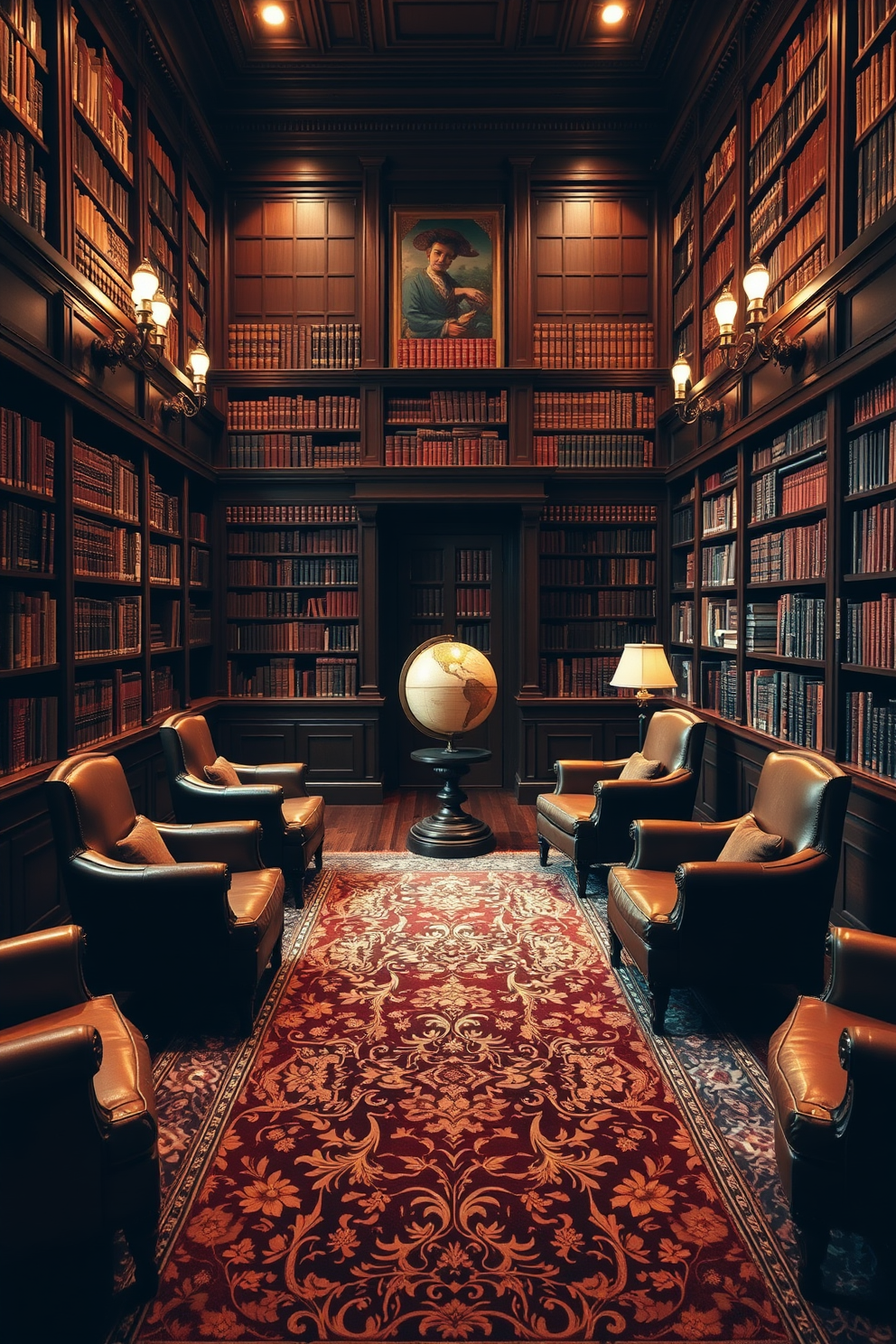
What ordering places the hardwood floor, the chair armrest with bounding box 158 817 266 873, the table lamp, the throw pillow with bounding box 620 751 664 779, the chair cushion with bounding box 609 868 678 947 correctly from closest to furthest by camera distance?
the chair cushion with bounding box 609 868 678 947 → the chair armrest with bounding box 158 817 266 873 → the throw pillow with bounding box 620 751 664 779 → the table lamp → the hardwood floor

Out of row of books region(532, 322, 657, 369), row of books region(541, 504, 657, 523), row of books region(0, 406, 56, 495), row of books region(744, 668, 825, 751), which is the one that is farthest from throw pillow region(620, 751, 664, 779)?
row of books region(532, 322, 657, 369)

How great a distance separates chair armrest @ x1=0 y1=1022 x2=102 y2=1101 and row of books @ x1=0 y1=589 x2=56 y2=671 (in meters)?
2.17

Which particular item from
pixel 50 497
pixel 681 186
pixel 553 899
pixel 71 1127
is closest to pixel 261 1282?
pixel 71 1127

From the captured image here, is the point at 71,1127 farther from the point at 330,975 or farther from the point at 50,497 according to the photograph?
the point at 50,497

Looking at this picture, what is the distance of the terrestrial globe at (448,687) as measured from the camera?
5.58m

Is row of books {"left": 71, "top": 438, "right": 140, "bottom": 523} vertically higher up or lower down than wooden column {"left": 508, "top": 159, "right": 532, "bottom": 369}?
lower down

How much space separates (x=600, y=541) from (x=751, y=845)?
179 inches

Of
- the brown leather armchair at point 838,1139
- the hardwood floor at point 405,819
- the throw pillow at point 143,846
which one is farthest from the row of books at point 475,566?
the brown leather armchair at point 838,1139

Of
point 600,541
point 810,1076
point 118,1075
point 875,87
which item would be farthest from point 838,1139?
point 600,541

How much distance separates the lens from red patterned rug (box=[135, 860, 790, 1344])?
1.96 metres

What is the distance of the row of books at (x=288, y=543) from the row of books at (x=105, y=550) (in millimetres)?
2106

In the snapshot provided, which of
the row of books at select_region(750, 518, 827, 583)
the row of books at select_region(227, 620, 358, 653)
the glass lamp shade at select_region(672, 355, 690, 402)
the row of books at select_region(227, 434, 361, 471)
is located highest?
the glass lamp shade at select_region(672, 355, 690, 402)

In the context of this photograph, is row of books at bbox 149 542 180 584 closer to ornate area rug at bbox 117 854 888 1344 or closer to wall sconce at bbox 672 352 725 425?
ornate area rug at bbox 117 854 888 1344

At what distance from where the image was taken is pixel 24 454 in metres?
3.82
